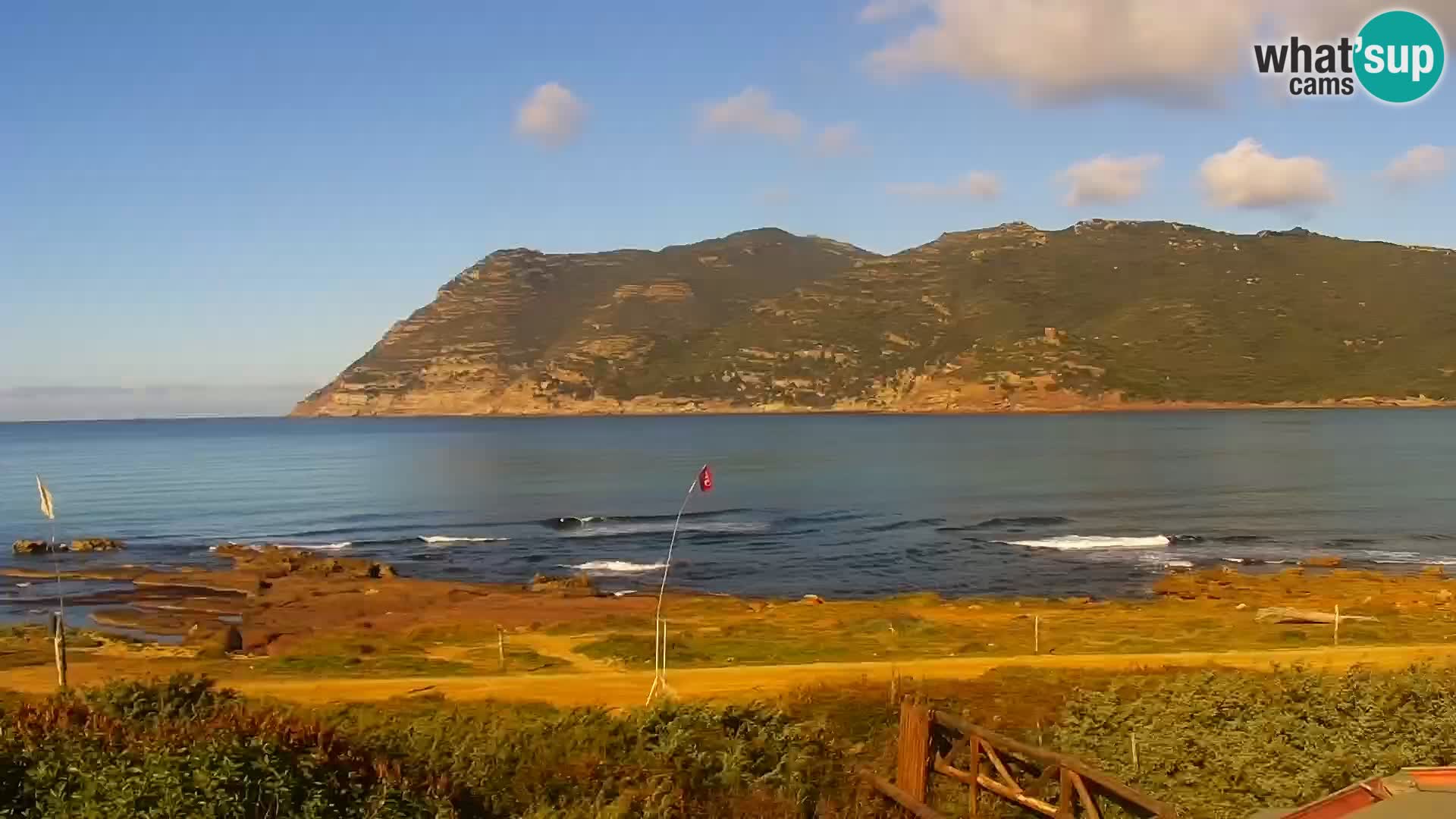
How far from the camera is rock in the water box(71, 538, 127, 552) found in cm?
5894

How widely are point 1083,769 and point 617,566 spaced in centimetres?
4520

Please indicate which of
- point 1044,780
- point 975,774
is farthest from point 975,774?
point 1044,780

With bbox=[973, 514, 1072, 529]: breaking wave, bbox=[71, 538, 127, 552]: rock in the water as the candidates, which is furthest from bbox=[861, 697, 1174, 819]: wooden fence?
bbox=[71, 538, 127, 552]: rock in the water

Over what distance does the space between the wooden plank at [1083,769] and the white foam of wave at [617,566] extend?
135ft

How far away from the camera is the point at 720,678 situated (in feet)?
77.3

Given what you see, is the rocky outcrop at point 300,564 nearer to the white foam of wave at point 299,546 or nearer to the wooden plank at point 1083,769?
the white foam of wave at point 299,546

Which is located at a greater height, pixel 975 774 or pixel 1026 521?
pixel 975 774

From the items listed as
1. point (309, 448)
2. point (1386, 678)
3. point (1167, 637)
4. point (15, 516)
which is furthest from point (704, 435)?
point (1386, 678)

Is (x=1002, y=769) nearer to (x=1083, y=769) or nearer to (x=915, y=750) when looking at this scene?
(x=915, y=750)

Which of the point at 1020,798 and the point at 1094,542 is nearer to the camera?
the point at 1020,798

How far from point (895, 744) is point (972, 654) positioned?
44.8ft

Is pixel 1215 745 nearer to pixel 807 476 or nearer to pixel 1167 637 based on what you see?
pixel 1167 637

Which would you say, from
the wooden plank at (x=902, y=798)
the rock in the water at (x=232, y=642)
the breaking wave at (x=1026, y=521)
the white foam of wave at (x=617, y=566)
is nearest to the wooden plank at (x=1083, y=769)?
the wooden plank at (x=902, y=798)

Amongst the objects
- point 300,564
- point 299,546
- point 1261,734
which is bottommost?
point 299,546
